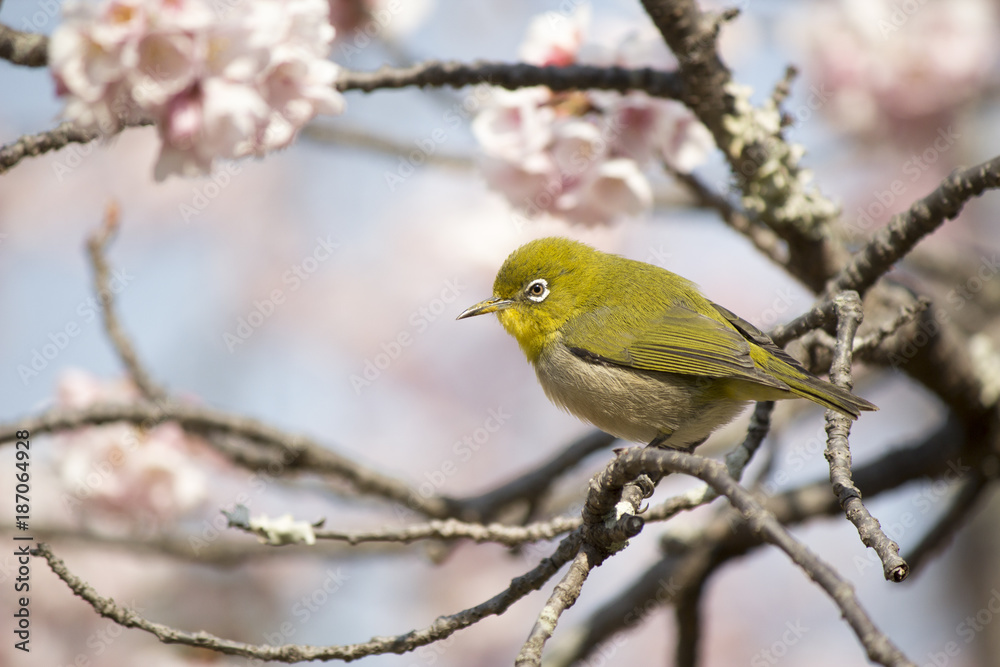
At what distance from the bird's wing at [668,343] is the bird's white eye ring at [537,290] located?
0.85 ft

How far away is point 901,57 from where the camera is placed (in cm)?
590

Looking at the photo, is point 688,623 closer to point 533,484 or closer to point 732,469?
point 533,484

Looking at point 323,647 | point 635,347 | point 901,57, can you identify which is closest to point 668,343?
point 635,347

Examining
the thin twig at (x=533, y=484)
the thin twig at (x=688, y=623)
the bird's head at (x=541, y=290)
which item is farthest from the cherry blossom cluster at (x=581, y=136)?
the thin twig at (x=688, y=623)

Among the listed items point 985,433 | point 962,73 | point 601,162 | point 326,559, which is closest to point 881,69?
point 962,73

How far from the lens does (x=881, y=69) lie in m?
5.92

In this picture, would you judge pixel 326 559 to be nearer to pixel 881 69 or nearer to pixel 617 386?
pixel 617 386

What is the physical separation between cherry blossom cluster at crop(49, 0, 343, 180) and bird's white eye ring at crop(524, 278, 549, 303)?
146 cm

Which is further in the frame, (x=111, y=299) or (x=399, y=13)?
(x=399, y=13)

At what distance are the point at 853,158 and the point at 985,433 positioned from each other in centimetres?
314

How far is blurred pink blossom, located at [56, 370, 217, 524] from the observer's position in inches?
163

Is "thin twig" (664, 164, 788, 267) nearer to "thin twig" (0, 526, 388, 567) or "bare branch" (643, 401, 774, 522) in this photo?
"bare branch" (643, 401, 774, 522)

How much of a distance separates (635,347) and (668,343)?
136 mm

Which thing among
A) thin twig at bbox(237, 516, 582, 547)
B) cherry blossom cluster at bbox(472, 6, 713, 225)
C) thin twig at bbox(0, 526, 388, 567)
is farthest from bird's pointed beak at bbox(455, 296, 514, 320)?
thin twig at bbox(237, 516, 582, 547)
